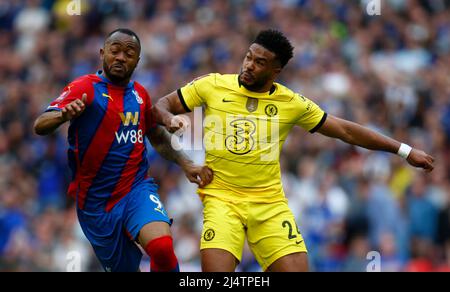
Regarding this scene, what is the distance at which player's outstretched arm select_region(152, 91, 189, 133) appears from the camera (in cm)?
991

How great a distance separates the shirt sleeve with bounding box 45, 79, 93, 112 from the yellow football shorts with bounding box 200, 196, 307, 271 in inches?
60.1

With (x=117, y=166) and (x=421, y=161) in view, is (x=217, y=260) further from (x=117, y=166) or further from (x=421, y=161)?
(x=421, y=161)

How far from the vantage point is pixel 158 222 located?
33.4 ft

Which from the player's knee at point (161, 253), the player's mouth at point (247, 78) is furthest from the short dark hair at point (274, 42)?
the player's knee at point (161, 253)

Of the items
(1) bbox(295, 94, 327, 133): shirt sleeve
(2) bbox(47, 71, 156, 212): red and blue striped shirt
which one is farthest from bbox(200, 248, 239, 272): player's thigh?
(1) bbox(295, 94, 327, 133): shirt sleeve

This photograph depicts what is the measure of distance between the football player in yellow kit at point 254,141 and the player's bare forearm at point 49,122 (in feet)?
3.38

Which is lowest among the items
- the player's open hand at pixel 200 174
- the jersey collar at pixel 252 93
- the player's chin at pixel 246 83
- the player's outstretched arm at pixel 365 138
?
the player's open hand at pixel 200 174

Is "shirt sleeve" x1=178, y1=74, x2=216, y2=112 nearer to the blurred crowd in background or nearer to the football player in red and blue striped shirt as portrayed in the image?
the football player in red and blue striped shirt

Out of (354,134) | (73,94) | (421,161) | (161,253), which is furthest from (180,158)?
(421,161)

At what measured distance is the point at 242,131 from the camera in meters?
10.5

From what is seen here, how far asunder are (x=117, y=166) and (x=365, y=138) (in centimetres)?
244

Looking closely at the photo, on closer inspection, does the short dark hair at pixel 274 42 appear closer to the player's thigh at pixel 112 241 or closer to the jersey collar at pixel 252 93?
the jersey collar at pixel 252 93

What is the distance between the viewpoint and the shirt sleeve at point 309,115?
35.1 feet

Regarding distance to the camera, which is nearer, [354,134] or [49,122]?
[49,122]
